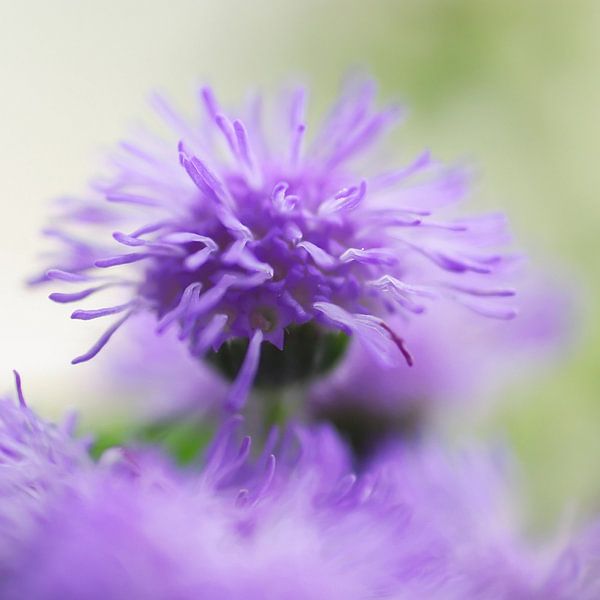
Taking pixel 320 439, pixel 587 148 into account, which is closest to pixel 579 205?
pixel 587 148

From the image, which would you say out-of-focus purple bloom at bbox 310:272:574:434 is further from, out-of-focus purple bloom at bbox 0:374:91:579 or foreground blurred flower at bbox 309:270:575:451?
out-of-focus purple bloom at bbox 0:374:91:579

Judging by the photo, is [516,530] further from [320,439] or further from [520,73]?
[520,73]

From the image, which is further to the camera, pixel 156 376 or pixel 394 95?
pixel 394 95

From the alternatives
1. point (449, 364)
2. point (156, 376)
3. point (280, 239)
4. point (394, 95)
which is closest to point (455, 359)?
point (449, 364)

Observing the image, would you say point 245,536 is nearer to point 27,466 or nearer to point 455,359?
point 27,466

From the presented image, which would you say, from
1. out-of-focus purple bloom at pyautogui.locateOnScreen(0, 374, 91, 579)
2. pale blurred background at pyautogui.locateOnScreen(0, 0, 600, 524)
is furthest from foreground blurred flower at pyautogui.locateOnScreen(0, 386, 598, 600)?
pale blurred background at pyautogui.locateOnScreen(0, 0, 600, 524)
